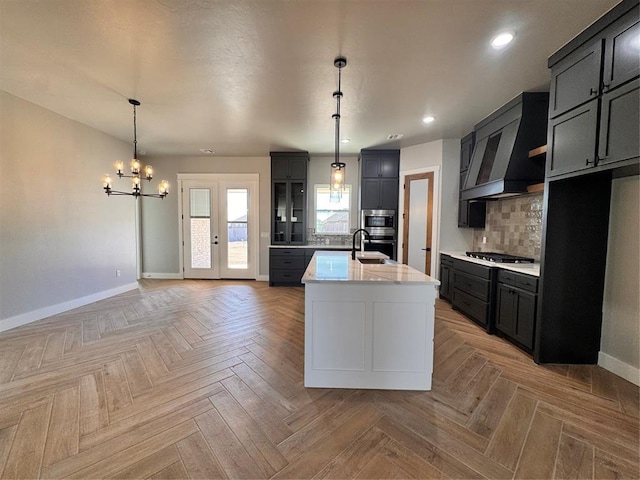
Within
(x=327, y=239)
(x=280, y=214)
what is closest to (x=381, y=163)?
(x=327, y=239)

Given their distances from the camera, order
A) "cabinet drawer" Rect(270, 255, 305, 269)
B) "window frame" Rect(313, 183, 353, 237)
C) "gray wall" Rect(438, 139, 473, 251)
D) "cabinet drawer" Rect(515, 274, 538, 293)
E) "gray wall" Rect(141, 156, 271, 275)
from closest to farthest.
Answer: "cabinet drawer" Rect(515, 274, 538, 293), "gray wall" Rect(438, 139, 473, 251), "cabinet drawer" Rect(270, 255, 305, 269), "window frame" Rect(313, 183, 353, 237), "gray wall" Rect(141, 156, 271, 275)

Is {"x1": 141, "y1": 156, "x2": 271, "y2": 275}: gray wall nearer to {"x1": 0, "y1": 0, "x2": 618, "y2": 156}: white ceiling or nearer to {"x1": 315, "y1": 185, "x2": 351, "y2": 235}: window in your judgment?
{"x1": 315, "y1": 185, "x2": 351, "y2": 235}: window

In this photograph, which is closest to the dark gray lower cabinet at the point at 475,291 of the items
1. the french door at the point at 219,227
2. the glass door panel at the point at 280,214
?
the glass door panel at the point at 280,214

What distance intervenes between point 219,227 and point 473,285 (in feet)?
17.3

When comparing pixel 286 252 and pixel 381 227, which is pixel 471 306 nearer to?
pixel 381 227

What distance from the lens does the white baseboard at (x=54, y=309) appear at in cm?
325

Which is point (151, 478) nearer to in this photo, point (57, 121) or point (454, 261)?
point (454, 261)

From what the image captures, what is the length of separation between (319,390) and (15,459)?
6.17ft

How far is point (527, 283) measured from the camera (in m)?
2.74

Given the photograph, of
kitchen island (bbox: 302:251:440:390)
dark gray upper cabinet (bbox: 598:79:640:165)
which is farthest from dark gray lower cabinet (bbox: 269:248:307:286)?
dark gray upper cabinet (bbox: 598:79:640:165)

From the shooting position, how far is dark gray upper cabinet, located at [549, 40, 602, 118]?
2041 millimetres

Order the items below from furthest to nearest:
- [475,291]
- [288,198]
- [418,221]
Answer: [288,198], [418,221], [475,291]

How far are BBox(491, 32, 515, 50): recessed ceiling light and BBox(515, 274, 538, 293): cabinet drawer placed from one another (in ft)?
7.24

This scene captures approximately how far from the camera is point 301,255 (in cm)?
553
